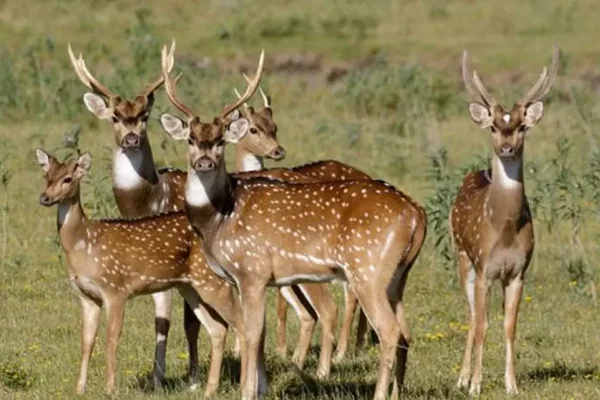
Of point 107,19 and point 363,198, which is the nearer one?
point 363,198

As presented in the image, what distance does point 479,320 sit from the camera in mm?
10633

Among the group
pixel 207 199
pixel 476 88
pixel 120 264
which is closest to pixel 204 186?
pixel 207 199

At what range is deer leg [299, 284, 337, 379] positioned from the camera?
37.0 ft

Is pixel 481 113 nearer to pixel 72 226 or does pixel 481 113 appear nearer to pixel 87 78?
Answer: pixel 72 226

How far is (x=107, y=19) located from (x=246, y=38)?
11.5 feet

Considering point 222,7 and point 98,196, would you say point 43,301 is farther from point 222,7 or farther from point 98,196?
point 222,7

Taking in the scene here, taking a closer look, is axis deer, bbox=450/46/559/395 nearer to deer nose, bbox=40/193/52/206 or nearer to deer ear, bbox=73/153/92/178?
deer ear, bbox=73/153/92/178

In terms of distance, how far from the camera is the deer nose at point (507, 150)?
33.9 feet

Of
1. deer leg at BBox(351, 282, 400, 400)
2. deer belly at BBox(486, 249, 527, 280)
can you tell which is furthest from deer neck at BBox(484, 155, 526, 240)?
deer leg at BBox(351, 282, 400, 400)

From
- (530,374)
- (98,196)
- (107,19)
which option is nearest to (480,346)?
(530,374)

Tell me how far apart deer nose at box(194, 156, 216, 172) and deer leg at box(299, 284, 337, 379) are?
206 centimetres

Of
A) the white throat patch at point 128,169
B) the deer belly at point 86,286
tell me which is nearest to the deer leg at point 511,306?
the deer belly at point 86,286

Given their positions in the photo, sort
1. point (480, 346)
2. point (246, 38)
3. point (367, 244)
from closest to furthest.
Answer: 1. point (367, 244)
2. point (480, 346)
3. point (246, 38)

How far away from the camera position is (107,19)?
1323 inches
